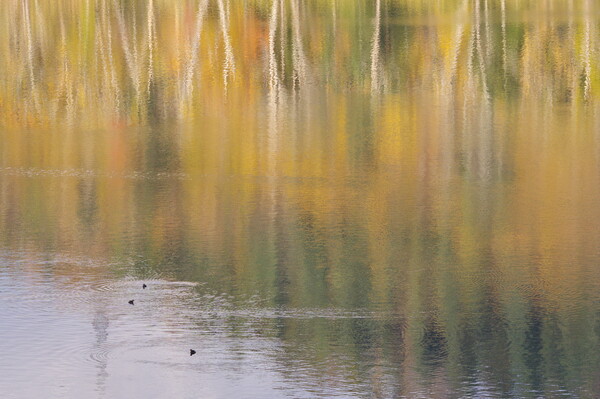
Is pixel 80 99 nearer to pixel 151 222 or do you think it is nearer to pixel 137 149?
pixel 137 149

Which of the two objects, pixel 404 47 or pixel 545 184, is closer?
pixel 545 184

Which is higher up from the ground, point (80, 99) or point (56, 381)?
point (80, 99)

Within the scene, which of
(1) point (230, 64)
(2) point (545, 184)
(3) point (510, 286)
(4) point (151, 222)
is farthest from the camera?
(1) point (230, 64)

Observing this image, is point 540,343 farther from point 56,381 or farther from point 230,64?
point 230,64

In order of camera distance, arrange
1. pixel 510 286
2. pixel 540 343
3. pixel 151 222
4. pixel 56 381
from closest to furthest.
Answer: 1. pixel 56 381
2. pixel 540 343
3. pixel 510 286
4. pixel 151 222

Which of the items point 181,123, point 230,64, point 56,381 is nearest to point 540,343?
point 56,381

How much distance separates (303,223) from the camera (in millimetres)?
27078

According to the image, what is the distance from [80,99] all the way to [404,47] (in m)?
18.8

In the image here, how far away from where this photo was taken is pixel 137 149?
35688 mm

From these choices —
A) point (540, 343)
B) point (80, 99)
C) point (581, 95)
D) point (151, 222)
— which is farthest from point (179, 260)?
point (581, 95)

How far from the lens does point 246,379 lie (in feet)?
56.6

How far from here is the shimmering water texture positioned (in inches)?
710

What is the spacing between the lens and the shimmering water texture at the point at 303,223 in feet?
59.2

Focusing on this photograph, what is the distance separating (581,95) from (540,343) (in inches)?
1215
